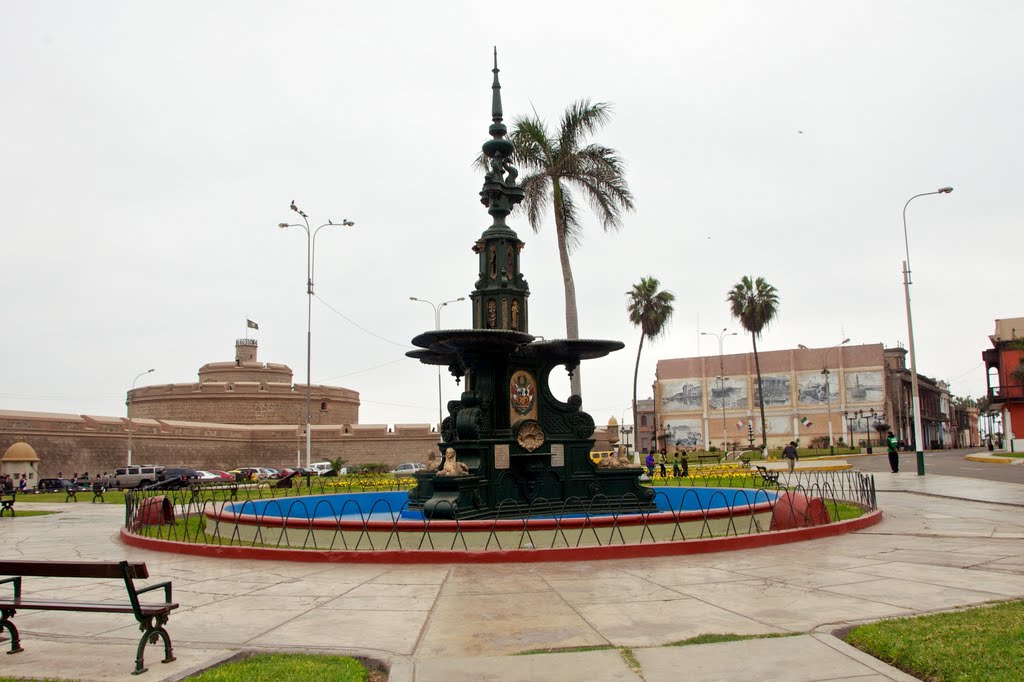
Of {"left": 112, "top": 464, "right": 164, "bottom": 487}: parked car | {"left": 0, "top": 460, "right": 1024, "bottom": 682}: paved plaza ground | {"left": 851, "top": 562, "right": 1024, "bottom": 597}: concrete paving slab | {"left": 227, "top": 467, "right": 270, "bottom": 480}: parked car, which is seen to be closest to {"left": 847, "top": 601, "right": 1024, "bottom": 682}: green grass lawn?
{"left": 0, "top": 460, "right": 1024, "bottom": 682}: paved plaza ground

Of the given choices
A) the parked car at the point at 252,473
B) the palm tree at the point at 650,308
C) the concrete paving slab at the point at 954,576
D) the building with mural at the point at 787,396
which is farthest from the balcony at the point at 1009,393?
the concrete paving slab at the point at 954,576

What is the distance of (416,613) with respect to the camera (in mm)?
7551

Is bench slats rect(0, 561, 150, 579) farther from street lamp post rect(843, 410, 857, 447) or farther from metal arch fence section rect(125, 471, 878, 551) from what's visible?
street lamp post rect(843, 410, 857, 447)

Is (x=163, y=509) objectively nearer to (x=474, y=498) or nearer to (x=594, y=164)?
(x=474, y=498)

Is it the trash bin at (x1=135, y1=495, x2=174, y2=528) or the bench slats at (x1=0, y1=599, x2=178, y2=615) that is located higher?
the bench slats at (x1=0, y1=599, x2=178, y2=615)

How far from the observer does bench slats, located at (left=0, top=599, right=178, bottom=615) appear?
5.84m

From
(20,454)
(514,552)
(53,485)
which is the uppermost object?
(20,454)

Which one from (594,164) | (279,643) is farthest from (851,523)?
(594,164)

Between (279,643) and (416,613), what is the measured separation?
1.49m

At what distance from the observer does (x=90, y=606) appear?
603 cm

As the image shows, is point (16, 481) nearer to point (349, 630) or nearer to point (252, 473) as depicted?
point (252, 473)

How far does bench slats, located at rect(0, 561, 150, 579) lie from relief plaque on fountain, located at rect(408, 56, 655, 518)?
329 inches

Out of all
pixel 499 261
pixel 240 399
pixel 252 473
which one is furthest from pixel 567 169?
pixel 240 399

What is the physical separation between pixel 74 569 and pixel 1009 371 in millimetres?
71917
